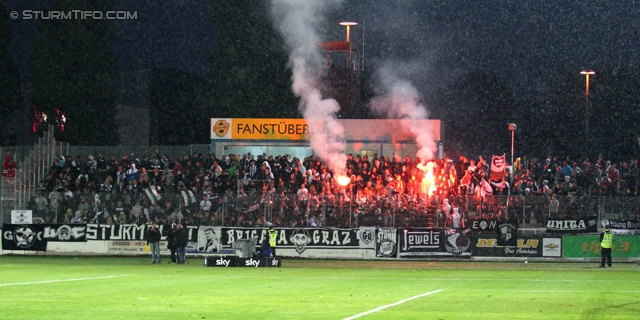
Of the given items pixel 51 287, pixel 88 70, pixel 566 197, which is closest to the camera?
pixel 51 287

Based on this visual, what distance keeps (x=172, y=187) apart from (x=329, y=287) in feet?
66.7

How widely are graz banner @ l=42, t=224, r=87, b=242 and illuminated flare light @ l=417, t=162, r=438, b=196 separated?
15.6 metres

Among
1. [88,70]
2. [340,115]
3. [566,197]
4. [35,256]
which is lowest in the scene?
[35,256]

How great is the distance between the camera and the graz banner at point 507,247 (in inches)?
1427

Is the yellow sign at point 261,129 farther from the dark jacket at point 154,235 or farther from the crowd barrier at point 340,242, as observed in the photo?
the dark jacket at point 154,235

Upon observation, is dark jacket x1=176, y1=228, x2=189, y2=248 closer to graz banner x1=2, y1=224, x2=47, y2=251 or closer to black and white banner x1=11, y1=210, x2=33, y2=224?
graz banner x1=2, y1=224, x2=47, y2=251

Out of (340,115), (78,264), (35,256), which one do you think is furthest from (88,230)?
(340,115)

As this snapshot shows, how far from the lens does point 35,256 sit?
38938 millimetres

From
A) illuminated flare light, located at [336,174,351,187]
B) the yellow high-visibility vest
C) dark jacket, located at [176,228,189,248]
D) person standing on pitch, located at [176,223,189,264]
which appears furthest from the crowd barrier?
the yellow high-visibility vest

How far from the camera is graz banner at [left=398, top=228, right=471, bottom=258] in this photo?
36.8 m

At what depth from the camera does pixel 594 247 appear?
35.8 meters

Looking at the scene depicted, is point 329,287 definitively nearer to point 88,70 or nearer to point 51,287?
point 51,287

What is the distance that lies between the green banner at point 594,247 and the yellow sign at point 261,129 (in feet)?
57.2

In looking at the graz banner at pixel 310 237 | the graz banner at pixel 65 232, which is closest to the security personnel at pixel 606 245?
the graz banner at pixel 310 237
